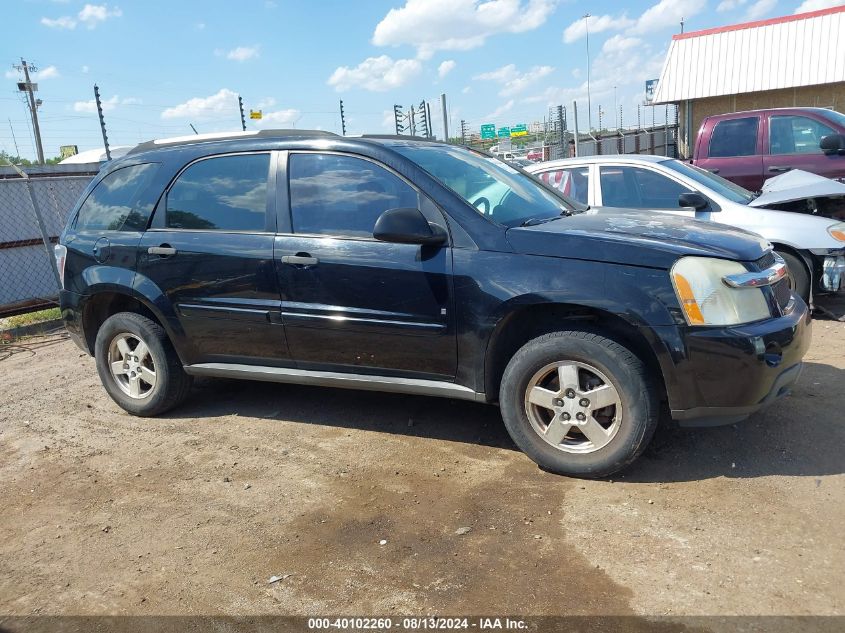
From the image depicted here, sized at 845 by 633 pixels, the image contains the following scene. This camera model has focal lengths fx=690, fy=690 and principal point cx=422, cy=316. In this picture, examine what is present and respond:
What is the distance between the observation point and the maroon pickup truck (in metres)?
8.22

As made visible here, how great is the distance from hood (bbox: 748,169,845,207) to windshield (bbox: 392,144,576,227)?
9.36ft

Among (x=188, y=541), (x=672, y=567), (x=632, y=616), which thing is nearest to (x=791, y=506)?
(x=672, y=567)

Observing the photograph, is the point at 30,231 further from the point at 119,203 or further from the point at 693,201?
the point at 693,201

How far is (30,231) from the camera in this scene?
9406mm

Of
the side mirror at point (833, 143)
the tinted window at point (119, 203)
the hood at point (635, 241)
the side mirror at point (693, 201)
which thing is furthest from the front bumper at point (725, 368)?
the side mirror at point (833, 143)

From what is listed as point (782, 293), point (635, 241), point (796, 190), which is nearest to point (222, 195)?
point (635, 241)

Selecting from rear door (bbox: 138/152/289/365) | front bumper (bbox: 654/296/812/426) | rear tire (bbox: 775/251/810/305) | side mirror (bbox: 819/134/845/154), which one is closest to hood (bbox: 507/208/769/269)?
front bumper (bbox: 654/296/812/426)

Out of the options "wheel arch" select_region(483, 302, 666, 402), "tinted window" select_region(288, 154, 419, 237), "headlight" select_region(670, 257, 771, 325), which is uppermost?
"tinted window" select_region(288, 154, 419, 237)

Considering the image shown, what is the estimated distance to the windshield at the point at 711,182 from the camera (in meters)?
6.65

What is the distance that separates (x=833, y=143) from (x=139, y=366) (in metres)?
7.72

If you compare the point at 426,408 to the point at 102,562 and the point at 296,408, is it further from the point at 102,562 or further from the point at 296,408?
the point at 102,562

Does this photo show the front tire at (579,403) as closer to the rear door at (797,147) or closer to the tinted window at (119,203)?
the tinted window at (119,203)

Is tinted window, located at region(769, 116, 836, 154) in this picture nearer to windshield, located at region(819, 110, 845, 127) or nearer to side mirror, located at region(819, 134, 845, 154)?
windshield, located at region(819, 110, 845, 127)

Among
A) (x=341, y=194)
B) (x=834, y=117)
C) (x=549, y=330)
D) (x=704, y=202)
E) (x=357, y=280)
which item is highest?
(x=834, y=117)
